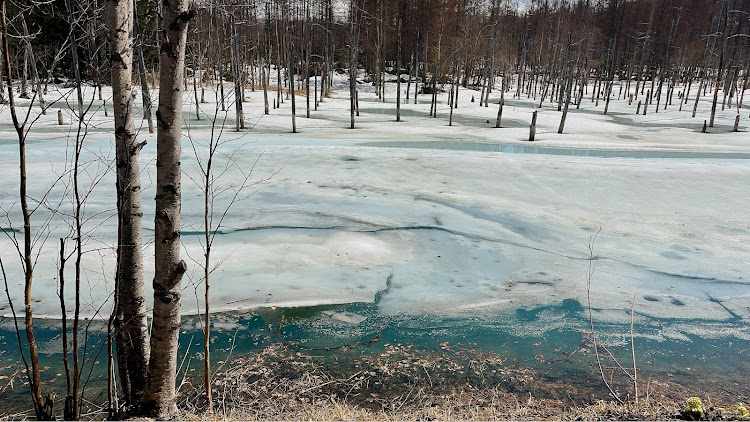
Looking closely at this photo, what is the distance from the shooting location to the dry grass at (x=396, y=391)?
3.60 metres

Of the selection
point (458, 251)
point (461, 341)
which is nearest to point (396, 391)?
point (461, 341)

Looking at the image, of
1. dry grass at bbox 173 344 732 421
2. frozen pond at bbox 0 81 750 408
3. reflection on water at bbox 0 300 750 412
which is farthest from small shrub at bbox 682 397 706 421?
frozen pond at bbox 0 81 750 408

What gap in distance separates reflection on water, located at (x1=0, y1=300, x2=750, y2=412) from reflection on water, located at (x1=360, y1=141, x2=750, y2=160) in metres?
12.3

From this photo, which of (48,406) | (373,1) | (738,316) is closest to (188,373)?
(48,406)

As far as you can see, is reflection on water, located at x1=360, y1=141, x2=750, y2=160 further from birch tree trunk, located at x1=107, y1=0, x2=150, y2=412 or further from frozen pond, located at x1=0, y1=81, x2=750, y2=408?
birch tree trunk, located at x1=107, y1=0, x2=150, y2=412

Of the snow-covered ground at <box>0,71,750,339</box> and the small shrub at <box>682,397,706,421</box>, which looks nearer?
the small shrub at <box>682,397,706,421</box>

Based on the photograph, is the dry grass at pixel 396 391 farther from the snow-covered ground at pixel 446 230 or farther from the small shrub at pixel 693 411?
the snow-covered ground at pixel 446 230

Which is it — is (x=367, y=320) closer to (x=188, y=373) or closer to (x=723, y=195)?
(x=188, y=373)

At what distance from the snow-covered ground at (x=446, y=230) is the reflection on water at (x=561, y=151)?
11.6 inches

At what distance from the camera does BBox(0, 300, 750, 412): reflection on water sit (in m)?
4.39

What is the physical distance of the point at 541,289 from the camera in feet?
20.1

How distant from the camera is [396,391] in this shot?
4160 mm

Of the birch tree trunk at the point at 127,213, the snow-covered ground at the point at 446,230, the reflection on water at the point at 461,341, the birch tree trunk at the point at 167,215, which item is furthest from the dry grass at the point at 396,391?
the snow-covered ground at the point at 446,230

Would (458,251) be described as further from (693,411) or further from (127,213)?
(127,213)
